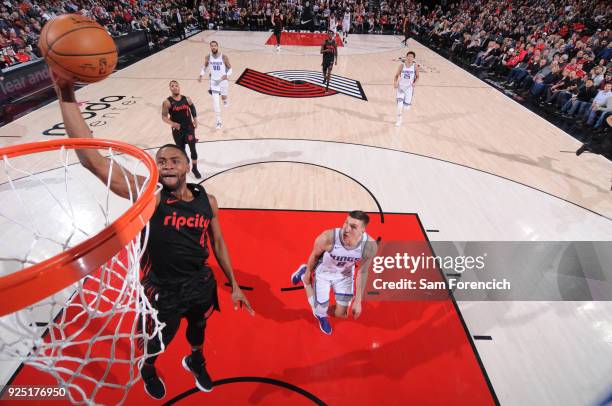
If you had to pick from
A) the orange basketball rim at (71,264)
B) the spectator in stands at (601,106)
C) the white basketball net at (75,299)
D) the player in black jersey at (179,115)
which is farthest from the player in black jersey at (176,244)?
the spectator in stands at (601,106)

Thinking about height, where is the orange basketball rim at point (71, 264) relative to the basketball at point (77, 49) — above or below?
below

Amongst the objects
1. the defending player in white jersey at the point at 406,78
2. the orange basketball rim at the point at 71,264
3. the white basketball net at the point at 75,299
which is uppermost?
the orange basketball rim at the point at 71,264

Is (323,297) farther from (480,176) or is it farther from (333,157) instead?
(480,176)

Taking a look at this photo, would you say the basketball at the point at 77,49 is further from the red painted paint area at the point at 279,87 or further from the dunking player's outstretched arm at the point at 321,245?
the red painted paint area at the point at 279,87

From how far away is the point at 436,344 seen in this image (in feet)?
11.6

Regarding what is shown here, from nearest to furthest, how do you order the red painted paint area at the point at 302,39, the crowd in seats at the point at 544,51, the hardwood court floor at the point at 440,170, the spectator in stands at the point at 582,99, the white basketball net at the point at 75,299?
the white basketball net at the point at 75,299
the hardwood court floor at the point at 440,170
the spectator in stands at the point at 582,99
the crowd in seats at the point at 544,51
the red painted paint area at the point at 302,39

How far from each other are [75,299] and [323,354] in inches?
104

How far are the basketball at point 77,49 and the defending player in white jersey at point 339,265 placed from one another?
2063 millimetres

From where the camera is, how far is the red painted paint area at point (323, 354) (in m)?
3.08

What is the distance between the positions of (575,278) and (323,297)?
336 cm

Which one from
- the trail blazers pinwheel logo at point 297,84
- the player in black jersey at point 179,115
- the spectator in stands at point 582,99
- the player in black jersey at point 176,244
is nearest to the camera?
the player in black jersey at point 176,244

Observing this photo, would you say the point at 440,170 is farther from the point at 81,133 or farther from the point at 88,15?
the point at 88,15

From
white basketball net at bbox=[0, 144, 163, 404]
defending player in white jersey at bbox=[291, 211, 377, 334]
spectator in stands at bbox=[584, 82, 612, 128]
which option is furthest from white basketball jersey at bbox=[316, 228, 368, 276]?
spectator in stands at bbox=[584, 82, 612, 128]

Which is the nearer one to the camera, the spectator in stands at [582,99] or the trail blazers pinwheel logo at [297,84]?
the spectator in stands at [582,99]
